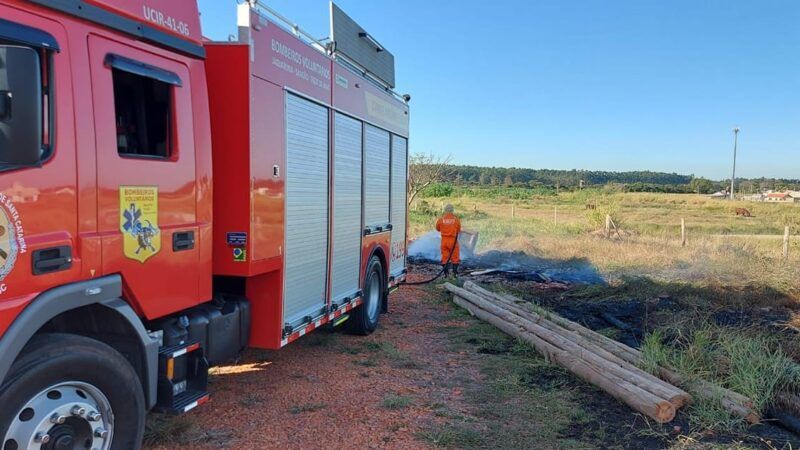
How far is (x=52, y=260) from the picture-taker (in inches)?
113

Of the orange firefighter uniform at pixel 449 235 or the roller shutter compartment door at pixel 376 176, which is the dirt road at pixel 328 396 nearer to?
the roller shutter compartment door at pixel 376 176

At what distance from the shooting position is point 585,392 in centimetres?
570

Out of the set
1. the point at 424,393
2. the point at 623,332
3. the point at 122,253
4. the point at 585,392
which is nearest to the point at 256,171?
the point at 122,253

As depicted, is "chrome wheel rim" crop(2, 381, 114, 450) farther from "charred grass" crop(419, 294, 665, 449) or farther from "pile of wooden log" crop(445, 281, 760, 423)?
"pile of wooden log" crop(445, 281, 760, 423)

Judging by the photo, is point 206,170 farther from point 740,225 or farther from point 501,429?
point 740,225

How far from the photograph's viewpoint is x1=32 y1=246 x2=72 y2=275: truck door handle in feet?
9.15

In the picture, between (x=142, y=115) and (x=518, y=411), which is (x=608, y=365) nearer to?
(x=518, y=411)

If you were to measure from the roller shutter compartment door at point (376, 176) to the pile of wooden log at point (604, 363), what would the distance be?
2.25 m

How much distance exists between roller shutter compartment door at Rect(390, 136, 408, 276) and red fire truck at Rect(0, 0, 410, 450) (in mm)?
2601

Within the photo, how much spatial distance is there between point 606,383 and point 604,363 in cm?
35

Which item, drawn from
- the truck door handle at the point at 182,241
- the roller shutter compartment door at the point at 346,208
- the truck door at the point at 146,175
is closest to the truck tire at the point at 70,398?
the truck door at the point at 146,175

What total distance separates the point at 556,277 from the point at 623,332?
5333mm

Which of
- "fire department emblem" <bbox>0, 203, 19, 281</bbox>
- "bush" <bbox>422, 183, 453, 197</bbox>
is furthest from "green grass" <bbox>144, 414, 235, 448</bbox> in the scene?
"bush" <bbox>422, 183, 453, 197</bbox>

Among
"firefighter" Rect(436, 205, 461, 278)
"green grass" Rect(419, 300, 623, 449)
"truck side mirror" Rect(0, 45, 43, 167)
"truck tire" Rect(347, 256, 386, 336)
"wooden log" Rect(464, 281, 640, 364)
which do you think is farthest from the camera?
"firefighter" Rect(436, 205, 461, 278)
